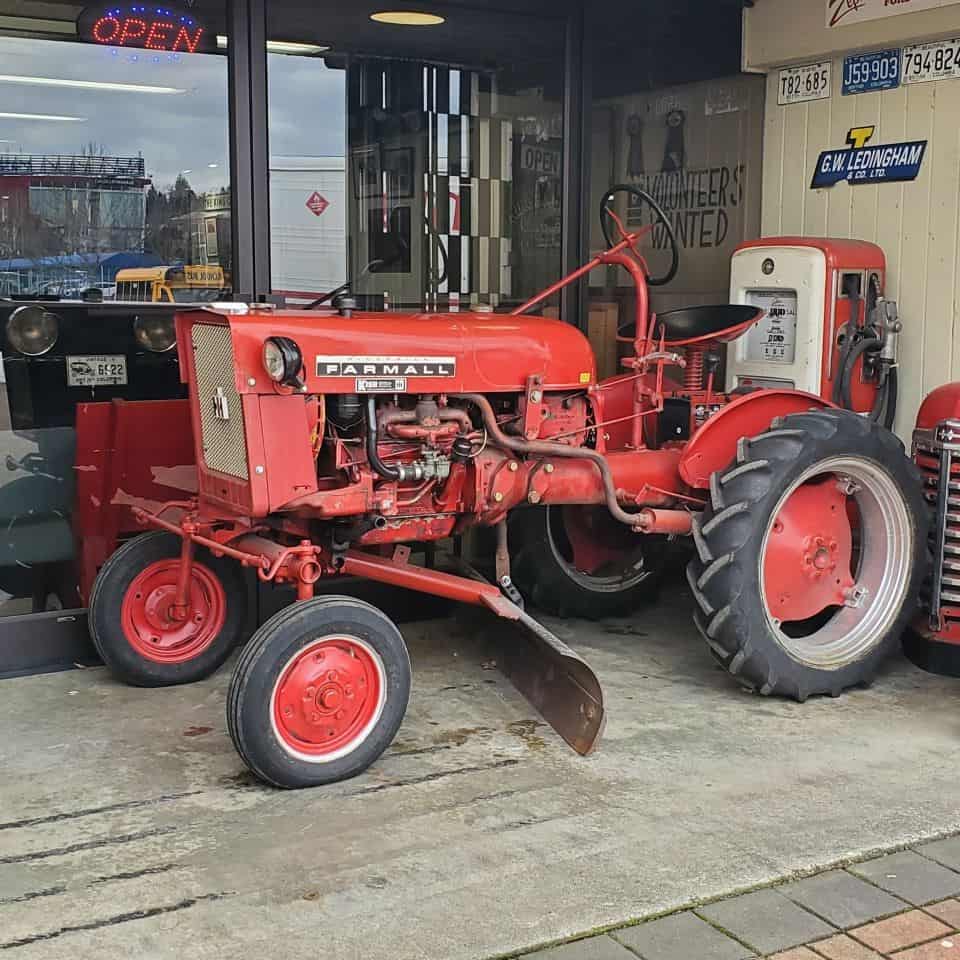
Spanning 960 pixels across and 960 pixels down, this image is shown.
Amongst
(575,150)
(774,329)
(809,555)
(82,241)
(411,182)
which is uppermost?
(575,150)

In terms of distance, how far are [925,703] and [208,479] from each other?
8.14ft

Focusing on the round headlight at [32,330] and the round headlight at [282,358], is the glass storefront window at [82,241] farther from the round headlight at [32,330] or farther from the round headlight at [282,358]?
the round headlight at [282,358]

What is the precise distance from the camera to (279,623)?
3695 millimetres

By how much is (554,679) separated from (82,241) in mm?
2284

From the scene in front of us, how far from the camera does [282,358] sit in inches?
150

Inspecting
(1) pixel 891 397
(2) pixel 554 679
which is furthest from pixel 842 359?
(2) pixel 554 679

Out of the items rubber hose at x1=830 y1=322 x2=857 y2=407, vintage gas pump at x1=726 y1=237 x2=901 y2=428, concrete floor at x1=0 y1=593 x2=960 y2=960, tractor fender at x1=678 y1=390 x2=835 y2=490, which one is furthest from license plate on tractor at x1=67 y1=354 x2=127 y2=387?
rubber hose at x1=830 y1=322 x2=857 y2=407

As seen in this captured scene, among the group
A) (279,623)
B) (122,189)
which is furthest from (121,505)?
(279,623)

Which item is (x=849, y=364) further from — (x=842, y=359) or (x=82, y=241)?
(x=82, y=241)

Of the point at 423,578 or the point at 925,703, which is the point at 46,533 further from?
the point at 925,703

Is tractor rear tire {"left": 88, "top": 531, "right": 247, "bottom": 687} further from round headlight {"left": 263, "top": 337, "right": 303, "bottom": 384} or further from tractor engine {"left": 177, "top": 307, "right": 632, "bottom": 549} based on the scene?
round headlight {"left": 263, "top": 337, "right": 303, "bottom": 384}

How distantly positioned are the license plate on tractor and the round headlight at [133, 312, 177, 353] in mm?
100

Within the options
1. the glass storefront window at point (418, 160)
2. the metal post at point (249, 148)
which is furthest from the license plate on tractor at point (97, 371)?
the glass storefront window at point (418, 160)

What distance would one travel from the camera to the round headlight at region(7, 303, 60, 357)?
4777 mm
